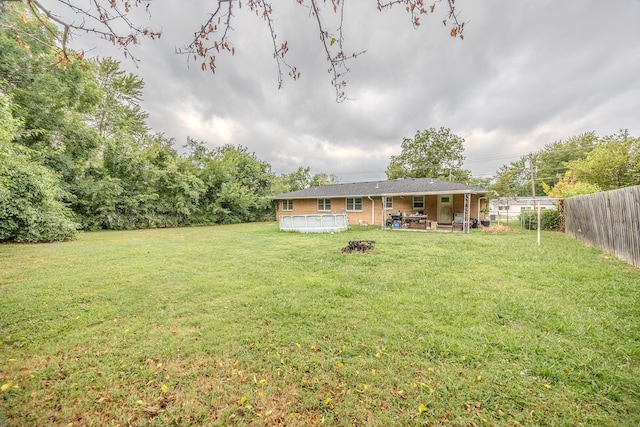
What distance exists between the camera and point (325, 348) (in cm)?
285

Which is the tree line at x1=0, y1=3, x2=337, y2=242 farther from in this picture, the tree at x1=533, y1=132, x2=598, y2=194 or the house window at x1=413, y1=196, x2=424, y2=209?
the tree at x1=533, y1=132, x2=598, y2=194

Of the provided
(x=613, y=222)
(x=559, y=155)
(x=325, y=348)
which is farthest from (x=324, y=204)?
(x=559, y=155)

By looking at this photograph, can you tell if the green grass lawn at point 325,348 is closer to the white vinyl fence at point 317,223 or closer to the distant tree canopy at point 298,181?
the white vinyl fence at point 317,223

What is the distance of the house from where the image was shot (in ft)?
45.6

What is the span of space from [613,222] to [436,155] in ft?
96.4

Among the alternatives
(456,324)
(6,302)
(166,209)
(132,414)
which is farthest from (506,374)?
(166,209)

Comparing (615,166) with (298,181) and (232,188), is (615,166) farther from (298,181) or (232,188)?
(298,181)

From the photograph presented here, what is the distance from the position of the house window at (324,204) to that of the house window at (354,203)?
1.84m

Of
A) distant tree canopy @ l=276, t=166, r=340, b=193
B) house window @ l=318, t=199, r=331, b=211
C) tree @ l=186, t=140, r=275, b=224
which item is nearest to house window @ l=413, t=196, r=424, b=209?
house window @ l=318, t=199, r=331, b=211

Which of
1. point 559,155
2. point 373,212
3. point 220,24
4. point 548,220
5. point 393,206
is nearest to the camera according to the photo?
point 220,24

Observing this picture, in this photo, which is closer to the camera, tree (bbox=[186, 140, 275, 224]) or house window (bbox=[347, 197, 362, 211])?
house window (bbox=[347, 197, 362, 211])

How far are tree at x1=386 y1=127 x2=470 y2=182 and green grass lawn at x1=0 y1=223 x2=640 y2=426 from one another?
29960 millimetres

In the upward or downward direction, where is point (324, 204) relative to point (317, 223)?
upward

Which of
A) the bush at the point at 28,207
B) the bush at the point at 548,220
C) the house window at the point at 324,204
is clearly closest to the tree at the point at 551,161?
the bush at the point at 548,220
